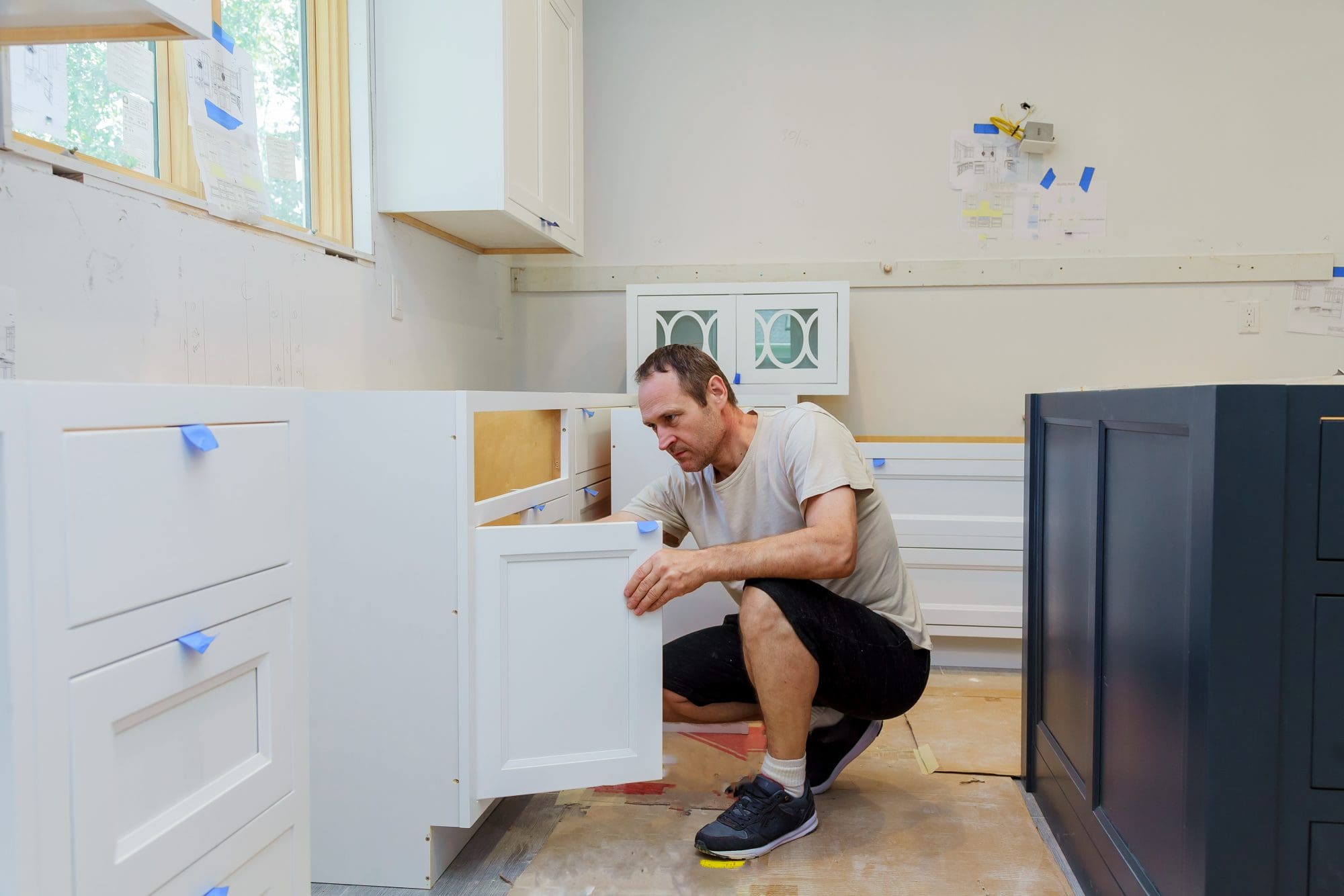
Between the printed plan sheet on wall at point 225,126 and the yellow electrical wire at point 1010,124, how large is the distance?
2.42 metres

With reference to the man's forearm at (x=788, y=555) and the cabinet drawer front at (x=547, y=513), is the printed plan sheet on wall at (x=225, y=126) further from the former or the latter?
the man's forearm at (x=788, y=555)

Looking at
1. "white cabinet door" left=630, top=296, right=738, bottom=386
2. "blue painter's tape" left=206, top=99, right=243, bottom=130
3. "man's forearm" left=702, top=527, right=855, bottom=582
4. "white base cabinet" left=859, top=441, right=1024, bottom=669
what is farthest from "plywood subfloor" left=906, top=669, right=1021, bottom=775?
"blue painter's tape" left=206, top=99, right=243, bottom=130

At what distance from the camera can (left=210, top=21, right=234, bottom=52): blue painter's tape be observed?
1637mm

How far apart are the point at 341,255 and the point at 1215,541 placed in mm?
1840

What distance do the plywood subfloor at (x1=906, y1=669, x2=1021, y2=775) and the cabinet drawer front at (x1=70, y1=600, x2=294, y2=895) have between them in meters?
1.53

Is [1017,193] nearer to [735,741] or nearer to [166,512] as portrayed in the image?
[735,741]

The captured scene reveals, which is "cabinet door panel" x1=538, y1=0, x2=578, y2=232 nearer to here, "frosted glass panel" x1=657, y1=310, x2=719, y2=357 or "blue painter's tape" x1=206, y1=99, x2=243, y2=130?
"frosted glass panel" x1=657, y1=310, x2=719, y2=357

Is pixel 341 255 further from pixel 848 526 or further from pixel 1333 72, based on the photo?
pixel 1333 72

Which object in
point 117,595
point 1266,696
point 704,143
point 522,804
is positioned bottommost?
point 522,804

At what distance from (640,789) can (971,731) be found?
0.87 metres

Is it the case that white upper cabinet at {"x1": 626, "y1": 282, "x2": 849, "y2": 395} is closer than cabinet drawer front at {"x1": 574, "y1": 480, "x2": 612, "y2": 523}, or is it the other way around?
cabinet drawer front at {"x1": 574, "y1": 480, "x2": 612, "y2": 523}

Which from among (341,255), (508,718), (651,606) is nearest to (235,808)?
(508,718)

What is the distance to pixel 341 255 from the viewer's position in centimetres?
210

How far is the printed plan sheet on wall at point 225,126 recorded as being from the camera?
158 centimetres
